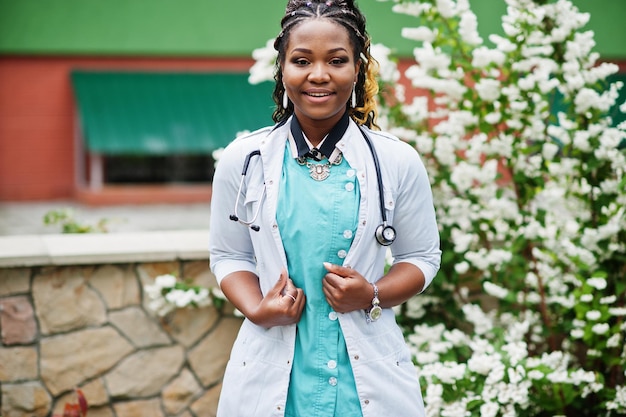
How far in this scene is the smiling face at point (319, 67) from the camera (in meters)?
2.01

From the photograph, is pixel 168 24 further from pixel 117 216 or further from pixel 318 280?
pixel 318 280

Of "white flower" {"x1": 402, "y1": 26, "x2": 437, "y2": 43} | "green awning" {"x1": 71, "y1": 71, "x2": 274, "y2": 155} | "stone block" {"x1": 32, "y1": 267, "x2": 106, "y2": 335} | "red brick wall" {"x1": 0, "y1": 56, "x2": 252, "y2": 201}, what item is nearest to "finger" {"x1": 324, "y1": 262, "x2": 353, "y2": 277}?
"white flower" {"x1": 402, "y1": 26, "x2": 437, "y2": 43}

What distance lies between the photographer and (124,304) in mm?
4129

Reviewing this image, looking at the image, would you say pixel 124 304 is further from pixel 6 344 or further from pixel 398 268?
pixel 398 268

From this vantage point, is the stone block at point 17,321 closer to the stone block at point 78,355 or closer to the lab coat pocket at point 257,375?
the stone block at point 78,355

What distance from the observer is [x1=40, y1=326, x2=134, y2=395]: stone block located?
13.3 ft

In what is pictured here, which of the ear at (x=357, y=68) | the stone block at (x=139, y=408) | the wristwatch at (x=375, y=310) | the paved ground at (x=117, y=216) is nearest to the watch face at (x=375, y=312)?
the wristwatch at (x=375, y=310)

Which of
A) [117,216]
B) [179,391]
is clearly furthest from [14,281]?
[117,216]

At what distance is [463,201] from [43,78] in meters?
10.5

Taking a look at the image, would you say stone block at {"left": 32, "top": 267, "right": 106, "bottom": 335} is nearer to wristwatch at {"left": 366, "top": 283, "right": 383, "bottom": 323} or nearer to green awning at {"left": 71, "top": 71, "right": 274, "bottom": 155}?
wristwatch at {"left": 366, "top": 283, "right": 383, "bottom": 323}

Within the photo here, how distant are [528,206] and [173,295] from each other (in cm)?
A: 181

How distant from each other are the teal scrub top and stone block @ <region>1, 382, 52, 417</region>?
2415mm

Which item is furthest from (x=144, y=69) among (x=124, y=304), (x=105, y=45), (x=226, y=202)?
(x=226, y=202)

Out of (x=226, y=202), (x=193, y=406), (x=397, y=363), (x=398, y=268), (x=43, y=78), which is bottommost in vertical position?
(x=193, y=406)
